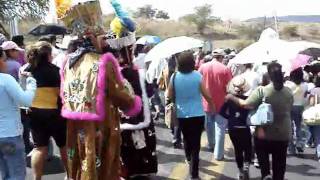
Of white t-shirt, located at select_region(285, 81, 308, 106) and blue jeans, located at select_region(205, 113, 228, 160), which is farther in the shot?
white t-shirt, located at select_region(285, 81, 308, 106)

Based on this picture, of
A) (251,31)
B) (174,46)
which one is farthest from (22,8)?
(251,31)

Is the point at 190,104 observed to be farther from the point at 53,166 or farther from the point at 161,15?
the point at 161,15

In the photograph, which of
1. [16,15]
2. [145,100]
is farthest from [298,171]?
[16,15]

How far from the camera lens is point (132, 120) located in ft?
20.3

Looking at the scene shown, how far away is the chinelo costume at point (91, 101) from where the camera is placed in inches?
198

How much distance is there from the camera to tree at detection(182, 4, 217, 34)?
6831 centimetres

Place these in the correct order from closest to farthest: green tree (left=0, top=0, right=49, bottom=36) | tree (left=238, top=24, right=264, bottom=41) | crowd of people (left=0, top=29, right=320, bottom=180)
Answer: crowd of people (left=0, top=29, right=320, bottom=180) → green tree (left=0, top=0, right=49, bottom=36) → tree (left=238, top=24, right=264, bottom=41)

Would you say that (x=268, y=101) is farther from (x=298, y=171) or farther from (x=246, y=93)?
(x=298, y=171)

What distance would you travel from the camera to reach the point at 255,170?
27.6 ft

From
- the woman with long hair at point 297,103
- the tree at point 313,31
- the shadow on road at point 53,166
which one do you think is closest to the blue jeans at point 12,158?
the shadow on road at point 53,166

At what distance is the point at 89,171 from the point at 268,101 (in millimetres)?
2455

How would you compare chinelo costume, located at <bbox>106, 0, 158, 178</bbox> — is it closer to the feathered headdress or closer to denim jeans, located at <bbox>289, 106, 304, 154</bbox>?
the feathered headdress

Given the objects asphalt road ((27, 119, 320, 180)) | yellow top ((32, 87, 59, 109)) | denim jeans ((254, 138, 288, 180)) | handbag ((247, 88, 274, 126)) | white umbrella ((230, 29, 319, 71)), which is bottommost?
asphalt road ((27, 119, 320, 180))

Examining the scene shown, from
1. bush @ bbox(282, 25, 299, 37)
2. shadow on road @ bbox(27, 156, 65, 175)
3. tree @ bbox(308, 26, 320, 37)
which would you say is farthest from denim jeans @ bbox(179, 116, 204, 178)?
tree @ bbox(308, 26, 320, 37)
